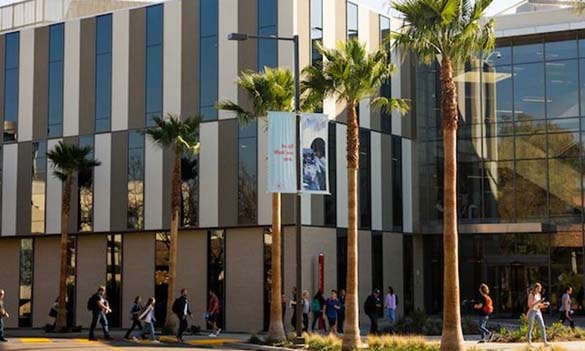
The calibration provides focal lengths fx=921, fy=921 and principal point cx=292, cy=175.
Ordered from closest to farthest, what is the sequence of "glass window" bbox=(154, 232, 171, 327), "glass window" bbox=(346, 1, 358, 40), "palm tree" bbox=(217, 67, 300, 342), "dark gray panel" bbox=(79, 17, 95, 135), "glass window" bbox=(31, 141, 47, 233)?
1. "palm tree" bbox=(217, 67, 300, 342)
2. "glass window" bbox=(154, 232, 171, 327)
3. "glass window" bbox=(346, 1, 358, 40)
4. "dark gray panel" bbox=(79, 17, 95, 135)
5. "glass window" bbox=(31, 141, 47, 233)

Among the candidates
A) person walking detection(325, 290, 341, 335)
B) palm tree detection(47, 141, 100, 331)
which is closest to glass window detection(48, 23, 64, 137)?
palm tree detection(47, 141, 100, 331)

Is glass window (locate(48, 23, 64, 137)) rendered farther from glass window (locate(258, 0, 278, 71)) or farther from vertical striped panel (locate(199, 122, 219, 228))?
glass window (locate(258, 0, 278, 71))

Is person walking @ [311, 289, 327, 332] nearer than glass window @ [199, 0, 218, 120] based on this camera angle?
Yes

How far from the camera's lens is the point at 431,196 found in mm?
43312

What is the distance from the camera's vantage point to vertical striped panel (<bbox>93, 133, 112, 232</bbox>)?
40.3 m

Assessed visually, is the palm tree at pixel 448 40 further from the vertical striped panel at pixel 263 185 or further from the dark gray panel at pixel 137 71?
the dark gray panel at pixel 137 71

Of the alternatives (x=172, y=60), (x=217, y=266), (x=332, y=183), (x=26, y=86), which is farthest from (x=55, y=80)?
(x=332, y=183)

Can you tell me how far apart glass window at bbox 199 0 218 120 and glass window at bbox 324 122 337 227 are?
493 cm

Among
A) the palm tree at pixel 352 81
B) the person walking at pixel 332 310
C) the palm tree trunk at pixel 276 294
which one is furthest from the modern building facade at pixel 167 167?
the palm tree at pixel 352 81

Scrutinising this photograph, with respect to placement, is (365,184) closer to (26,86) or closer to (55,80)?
(55,80)

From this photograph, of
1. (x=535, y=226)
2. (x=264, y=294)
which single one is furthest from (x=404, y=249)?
(x=264, y=294)

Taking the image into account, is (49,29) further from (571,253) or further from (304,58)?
(571,253)

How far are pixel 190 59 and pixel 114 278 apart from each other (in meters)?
10.3

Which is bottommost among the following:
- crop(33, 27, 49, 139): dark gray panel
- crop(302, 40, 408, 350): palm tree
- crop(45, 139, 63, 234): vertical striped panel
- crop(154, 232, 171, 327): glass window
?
crop(154, 232, 171, 327): glass window
